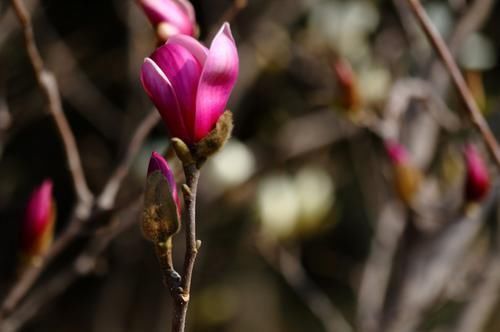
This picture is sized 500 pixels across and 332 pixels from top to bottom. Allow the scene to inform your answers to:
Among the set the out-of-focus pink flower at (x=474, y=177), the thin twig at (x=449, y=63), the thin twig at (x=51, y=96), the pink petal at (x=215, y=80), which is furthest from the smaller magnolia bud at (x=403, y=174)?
the pink petal at (x=215, y=80)

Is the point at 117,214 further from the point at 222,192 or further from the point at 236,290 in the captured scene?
the point at 236,290

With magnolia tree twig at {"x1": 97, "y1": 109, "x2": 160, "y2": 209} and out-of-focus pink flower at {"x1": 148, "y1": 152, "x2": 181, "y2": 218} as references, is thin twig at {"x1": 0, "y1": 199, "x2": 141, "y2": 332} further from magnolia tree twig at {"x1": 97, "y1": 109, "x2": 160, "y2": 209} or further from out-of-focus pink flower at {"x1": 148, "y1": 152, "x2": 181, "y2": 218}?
out-of-focus pink flower at {"x1": 148, "y1": 152, "x2": 181, "y2": 218}

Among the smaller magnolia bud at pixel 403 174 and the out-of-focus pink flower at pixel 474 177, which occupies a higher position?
the out-of-focus pink flower at pixel 474 177

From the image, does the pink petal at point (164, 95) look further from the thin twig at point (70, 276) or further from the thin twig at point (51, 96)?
the thin twig at point (70, 276)

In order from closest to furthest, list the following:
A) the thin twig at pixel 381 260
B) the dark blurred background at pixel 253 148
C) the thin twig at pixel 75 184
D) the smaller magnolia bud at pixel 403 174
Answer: the thin twig at pixel 75 184 < the smaller magnolia bud at pixel 403 174 < the thin twig at pixel 381 260 < the dark blurred background at pixel 253 148

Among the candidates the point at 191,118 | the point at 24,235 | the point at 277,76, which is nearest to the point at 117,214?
the point at 24,235

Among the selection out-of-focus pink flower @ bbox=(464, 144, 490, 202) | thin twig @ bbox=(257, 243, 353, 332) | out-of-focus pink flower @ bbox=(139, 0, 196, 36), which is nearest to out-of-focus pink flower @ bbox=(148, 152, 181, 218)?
out-of-focus pink flower @ bbox=(139, 0, 196, 36)
